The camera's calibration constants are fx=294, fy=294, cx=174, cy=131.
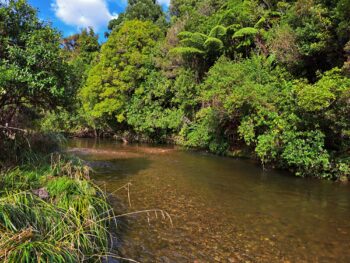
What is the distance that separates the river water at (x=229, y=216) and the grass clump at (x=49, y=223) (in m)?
0.98

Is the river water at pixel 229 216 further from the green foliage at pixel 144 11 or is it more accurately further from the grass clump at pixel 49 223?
the green foliage at pixel 144 11

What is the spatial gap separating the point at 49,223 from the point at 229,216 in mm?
4547

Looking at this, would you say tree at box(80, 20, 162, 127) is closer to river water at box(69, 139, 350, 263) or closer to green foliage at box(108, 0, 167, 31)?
green foliage at box(108, 0, 167, 31)

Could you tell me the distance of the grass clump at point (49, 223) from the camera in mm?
3533

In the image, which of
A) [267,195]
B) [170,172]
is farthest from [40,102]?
[267,195]

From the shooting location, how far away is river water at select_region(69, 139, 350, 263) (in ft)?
18.5

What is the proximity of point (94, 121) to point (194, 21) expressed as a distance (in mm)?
13309

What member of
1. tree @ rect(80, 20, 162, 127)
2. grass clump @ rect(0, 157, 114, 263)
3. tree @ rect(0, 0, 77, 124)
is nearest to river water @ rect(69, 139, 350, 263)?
grass clump @ rect(0, 157, 114, 263)

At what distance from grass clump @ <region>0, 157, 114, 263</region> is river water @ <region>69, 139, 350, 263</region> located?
0.98 meters

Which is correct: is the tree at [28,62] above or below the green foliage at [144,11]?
below

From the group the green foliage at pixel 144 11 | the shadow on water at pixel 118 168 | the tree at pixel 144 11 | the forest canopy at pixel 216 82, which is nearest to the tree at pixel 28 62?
the forest canopy at pixel 216 82

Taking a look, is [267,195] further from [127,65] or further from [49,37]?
[127,65]

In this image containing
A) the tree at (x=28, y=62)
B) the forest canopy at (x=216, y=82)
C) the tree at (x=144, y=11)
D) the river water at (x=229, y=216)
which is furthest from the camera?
the tree at (x=144, y=11)

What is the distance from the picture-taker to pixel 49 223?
460cm
